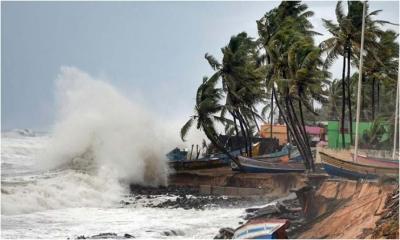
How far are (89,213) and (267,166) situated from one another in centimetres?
1202

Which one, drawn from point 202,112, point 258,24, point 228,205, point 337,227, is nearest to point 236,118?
point 202,112

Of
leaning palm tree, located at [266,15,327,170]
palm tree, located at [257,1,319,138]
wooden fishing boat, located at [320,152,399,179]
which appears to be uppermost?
palm tree, located at [257,1,319,138]

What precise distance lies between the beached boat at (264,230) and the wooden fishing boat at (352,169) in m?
7.97

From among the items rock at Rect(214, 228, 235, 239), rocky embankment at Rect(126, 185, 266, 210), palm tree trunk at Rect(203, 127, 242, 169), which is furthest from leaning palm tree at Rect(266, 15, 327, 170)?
rock at Rect(214, 228, 235, 239)

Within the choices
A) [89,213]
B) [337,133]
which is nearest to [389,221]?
[89,213]

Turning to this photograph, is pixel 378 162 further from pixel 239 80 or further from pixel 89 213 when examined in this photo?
pixel 239 80

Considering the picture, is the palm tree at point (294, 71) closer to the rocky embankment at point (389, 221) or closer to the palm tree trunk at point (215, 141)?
the palm tree trunk at point (215, 141)

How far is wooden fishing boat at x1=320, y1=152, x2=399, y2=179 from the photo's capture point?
67.5 feet

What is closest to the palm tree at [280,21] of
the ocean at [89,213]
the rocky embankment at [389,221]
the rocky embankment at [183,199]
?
the rocky embankment at [183,199]

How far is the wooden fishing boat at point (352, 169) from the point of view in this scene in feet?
67.5

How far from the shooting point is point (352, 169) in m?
21.6

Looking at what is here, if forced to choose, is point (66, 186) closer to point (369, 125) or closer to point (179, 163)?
point (179, 163)

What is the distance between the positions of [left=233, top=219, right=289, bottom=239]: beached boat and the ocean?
8.81 feet

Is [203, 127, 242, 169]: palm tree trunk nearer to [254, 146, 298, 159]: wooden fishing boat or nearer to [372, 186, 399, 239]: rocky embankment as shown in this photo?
[254, 146, 298, 159]: wooden fishing boat
